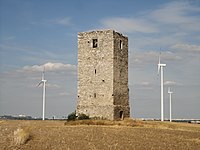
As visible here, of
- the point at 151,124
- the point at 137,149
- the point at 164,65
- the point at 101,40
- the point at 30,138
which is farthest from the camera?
the point at 164,65

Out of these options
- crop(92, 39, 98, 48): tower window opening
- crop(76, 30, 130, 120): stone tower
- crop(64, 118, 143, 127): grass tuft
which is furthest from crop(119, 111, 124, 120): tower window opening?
crop(92, 39, 98, 48): tower window opening

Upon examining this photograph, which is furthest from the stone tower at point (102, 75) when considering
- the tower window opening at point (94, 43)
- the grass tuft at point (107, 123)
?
A: the grass tuft at point (107, 123)

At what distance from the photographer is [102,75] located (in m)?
40.2

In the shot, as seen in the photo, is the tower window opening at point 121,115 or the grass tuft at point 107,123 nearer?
the grass tuft at point 107,123

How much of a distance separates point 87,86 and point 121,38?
6.94 meters

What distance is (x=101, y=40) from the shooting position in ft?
134

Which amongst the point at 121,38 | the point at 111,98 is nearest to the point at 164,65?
the point at 121,38

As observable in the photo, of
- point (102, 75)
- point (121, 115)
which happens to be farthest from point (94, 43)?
point (121, 115)

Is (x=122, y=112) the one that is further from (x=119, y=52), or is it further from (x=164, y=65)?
(x=164, y=65)

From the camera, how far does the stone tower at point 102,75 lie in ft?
130

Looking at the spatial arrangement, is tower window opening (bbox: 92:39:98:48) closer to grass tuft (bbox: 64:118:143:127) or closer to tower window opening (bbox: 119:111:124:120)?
tower window opening (bbox: 119:111:124:120)

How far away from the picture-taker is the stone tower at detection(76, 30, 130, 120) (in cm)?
3959

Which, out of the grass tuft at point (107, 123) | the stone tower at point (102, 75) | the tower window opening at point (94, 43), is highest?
the tower window opening at point (94, 43)

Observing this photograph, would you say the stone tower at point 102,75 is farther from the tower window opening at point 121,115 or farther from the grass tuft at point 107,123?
the grass tuft at point 107,123
